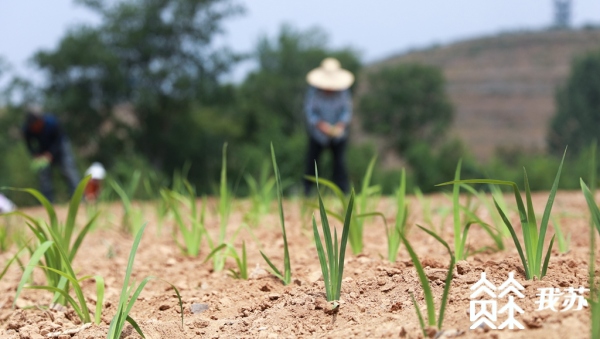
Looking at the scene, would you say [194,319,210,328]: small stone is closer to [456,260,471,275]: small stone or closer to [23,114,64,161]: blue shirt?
→ [456,260,471,275]: small stone

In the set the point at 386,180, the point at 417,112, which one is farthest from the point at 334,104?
the point at 417,112

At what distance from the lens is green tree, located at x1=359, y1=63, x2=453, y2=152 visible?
33.6 m

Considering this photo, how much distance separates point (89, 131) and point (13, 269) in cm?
2291

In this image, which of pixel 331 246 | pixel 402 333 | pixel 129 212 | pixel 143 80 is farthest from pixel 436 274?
pixel 143 80

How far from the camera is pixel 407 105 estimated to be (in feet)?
112

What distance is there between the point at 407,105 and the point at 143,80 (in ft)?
51.0

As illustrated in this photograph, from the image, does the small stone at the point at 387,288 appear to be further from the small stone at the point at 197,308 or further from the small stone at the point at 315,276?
the small stone at the point at 197,308

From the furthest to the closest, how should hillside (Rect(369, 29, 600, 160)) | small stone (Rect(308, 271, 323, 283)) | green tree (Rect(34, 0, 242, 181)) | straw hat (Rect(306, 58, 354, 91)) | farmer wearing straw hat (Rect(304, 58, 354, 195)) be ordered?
hillside (Rect(369, 29, 600, 160)) → green tree (Rect(34, 0, 242, 181)) → straw hat (Rect(306, 58, 354, 91)) → farmer wearing straw hat (Rect(304, 58, 354, 195)) → small stone (Rect(308, 271, 323, 283))

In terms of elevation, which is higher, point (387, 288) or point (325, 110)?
point (325, 110)

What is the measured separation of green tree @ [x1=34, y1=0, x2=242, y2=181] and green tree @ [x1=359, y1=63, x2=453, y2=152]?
447 inches

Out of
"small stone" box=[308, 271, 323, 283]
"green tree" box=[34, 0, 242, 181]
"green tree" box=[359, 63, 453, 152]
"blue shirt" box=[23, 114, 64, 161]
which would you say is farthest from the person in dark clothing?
"green tree" box=[359, 63, 453, 152]

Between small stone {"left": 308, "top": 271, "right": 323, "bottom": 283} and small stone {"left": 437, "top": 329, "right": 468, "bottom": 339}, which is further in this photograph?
small stone {"left": 308, "top": 271, "right": 323, "bottom": 283}

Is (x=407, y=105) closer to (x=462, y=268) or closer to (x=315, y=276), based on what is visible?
(x=315, y=276)

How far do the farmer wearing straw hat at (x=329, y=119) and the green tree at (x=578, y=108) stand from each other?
27.4 m
